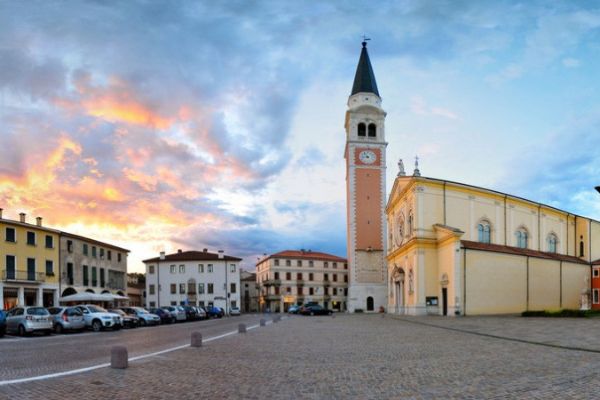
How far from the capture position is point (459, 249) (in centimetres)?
3844

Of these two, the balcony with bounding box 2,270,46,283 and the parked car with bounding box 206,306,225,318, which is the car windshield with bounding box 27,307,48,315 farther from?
the parked car with bounding box 206,306,225,318

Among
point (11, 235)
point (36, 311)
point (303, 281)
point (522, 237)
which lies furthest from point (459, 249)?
point (303, 281)

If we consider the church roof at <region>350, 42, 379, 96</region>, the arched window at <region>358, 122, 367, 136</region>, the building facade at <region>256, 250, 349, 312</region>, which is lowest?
the building facade at <region>256, 250, 349, 312</region>

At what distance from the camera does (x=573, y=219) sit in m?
56.7

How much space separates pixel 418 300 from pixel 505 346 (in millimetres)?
29098

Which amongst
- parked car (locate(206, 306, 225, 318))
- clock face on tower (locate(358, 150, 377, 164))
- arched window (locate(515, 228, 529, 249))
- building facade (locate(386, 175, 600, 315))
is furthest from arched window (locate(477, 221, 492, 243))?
parked car (locate(206, 306, 225, 318))

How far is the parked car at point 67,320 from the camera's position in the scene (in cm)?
2573

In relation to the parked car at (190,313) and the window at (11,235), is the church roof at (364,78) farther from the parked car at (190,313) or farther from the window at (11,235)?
the window at (11,235)

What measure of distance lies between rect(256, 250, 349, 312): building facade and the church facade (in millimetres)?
25518

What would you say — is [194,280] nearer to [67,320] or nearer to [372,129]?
[372,129]

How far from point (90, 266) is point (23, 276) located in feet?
33.8

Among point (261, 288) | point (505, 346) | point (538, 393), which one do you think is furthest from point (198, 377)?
point (261, 288)

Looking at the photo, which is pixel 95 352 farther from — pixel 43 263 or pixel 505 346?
pixel 43 263

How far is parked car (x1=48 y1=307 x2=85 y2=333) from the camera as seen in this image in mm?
25734
